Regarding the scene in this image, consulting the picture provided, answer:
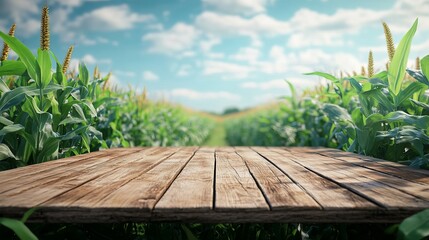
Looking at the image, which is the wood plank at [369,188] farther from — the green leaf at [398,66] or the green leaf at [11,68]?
the green leaf at [11,68]

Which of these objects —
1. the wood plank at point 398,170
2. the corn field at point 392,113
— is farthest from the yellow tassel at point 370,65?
the wood plank at point 398,170

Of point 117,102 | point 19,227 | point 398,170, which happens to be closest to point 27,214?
point 19,227

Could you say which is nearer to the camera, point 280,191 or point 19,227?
point 19,227

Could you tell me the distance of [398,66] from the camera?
2229mm

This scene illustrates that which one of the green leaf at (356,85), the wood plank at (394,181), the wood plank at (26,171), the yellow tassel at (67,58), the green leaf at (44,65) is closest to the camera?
the wood plank at (394,181)

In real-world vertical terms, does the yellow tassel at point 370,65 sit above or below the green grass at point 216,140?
above

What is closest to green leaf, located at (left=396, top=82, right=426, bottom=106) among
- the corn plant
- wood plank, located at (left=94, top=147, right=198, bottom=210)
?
wood plank, located at (left=94, top=147, right=198, bottom=210)

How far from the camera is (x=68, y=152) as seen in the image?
2.49 meters

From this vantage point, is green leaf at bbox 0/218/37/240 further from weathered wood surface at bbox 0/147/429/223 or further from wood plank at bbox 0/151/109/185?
wood plank at bbox 0/151/109/185

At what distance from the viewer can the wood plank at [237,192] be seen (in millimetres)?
1021

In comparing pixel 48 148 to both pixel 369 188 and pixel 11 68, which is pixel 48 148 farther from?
pixel 369 188

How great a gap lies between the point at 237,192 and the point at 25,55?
1.51 meters

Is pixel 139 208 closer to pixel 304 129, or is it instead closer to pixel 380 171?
pixel 380 171

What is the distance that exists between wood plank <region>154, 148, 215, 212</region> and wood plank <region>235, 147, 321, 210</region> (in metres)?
0.19
